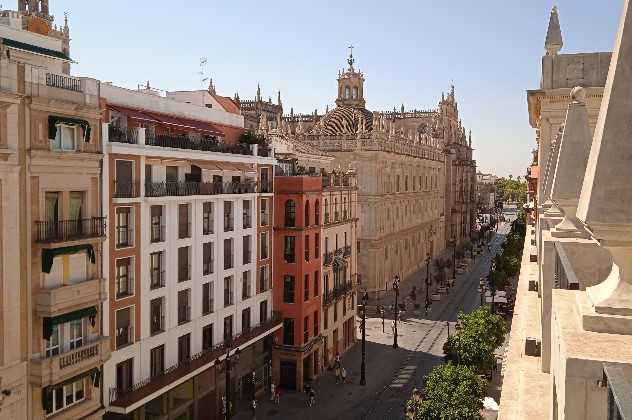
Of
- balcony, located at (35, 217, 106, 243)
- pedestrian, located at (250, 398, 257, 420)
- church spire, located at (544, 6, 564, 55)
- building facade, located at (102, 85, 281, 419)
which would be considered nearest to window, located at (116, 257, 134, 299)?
building facade, located at (102, 85, 281, 419)

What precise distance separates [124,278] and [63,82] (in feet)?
24.6

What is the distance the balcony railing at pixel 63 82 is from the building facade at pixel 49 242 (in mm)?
34

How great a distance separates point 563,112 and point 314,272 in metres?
19.4

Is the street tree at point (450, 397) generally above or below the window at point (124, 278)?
below

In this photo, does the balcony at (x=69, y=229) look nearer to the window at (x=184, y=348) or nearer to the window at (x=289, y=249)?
the window at (x=184, y=348)

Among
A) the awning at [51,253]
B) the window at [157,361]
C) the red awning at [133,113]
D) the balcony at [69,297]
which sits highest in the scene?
the red awning at [133,113]

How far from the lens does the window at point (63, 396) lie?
62.8 feet

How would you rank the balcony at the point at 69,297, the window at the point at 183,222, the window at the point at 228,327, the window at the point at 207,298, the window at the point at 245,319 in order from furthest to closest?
1. the window at the point at 245,319
2. the window at the point at 228,327
3. the window at the point at 207,298
4. the window at the point at 183,222
5. the balcony at the point at 69,297

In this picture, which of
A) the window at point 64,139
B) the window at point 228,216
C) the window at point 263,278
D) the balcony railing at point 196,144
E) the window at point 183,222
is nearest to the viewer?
the window at point 64,139

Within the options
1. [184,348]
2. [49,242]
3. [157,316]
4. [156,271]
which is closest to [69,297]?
[49,242]

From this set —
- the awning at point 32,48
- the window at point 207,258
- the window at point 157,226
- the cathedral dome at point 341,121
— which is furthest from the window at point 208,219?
the cathedral dome at point 341,121

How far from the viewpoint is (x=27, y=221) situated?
18.7 m

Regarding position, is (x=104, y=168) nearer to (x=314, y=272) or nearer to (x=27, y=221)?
(x=27, y=221)

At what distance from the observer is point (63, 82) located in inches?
795
